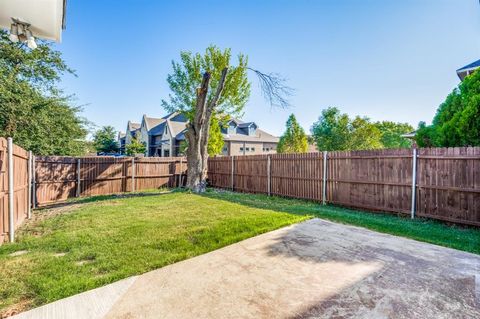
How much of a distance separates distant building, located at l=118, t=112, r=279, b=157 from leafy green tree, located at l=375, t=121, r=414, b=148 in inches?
671

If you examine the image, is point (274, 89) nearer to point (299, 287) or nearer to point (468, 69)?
point (468, 69)

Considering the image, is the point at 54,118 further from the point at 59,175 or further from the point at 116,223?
the point at 116,223

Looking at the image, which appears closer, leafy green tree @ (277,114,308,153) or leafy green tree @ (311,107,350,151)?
leafy green tree @ (311,107,350,151)

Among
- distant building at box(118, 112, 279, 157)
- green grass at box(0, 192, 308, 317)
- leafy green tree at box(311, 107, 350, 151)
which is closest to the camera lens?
green grass at box(0, 192, 308, 317)

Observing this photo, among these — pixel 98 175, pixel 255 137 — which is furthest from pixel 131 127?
pixel 98 175

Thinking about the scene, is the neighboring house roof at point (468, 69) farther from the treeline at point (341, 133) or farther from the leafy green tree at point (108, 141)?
the leafy green tree at point (108, 141)

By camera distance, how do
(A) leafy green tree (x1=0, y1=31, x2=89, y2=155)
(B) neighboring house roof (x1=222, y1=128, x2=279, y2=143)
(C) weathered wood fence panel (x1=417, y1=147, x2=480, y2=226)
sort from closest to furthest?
(C) weathered wood fence panel (x1=417, y1=147, x2=480, y2=226) → (A) leafy green tree (x1=0, y1=31, x2=89, y2=155) → (B) neighboring house roof (x1=222, y1=128, x2=279, y2=143)

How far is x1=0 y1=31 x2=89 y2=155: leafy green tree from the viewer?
9.90 m

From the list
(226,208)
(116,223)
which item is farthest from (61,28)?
(226,208)

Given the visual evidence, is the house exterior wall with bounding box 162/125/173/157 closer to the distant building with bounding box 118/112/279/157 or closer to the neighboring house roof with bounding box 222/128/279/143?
the distant building with bounding box 118/112/279/157

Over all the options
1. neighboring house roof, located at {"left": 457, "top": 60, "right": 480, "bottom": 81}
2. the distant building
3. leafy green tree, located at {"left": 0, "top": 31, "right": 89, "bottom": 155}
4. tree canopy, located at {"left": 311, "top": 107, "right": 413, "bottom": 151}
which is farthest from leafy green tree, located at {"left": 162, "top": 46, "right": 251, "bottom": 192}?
neighboring house roof, located at {"left": 457, "top": 60, "right": 480, "bottom": 81}

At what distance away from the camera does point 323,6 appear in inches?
334

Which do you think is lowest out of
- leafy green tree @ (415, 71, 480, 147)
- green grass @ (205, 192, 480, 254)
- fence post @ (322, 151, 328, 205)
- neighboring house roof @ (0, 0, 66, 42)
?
green grass @ (205, 192, 480, 254)

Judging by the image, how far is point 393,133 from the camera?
38.1m
